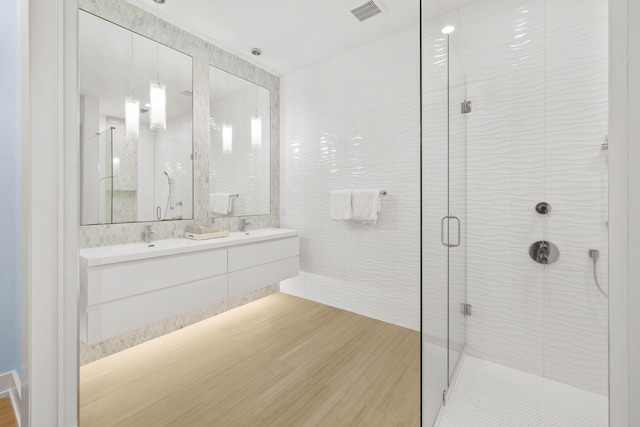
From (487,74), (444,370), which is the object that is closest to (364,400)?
(444,370)

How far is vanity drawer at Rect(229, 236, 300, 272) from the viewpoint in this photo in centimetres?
252

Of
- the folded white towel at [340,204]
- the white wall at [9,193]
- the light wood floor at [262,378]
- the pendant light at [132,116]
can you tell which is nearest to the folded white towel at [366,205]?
the folded white towel at [340,204]

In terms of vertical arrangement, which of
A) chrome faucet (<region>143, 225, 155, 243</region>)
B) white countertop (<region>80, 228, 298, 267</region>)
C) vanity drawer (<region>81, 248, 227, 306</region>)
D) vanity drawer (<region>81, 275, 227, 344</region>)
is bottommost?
vanity drawer (<region>81, 275, 227, 344</region>)

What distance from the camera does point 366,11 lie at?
90.4 inches

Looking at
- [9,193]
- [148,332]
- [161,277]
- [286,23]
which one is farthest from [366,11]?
[148,332]

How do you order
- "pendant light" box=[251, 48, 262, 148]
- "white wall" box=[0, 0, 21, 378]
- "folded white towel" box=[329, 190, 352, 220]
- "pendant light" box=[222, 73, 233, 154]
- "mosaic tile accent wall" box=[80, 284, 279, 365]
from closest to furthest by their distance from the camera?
"white wall" box=[0, 0, 21, 378]
"mosaic tile accent wall" box=[80, 284, 279, 365]
"folded white towel" box=[329, 190, 352, 220]
"pendant light" box=[222, 73, 233, 154]
"pendant light" box=[251, 48, 262, 148]

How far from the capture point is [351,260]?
9.73 ft

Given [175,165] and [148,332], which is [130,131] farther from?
[148,332]

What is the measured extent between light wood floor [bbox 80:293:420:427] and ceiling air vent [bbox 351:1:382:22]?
106 inches

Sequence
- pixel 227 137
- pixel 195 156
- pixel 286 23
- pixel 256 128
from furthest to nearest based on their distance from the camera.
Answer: pixel 256 128 < pixel 227 137 < pixel 195 156 < pixel 286 23

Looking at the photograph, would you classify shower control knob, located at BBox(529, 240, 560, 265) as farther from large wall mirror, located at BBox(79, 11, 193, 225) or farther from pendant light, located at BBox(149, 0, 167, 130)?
pendant light, located at BBox(149, 0, 167, 130)

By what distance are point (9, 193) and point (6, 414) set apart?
46.3 inches

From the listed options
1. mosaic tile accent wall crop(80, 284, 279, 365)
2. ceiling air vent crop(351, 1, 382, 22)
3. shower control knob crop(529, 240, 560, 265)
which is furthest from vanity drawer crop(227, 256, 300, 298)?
ceiling air vent crop(351, 1, 382, 22)

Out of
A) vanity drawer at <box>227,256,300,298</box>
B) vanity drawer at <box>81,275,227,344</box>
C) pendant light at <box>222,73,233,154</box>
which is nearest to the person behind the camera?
vanity drawer at <box>81,275,227,344</box>
